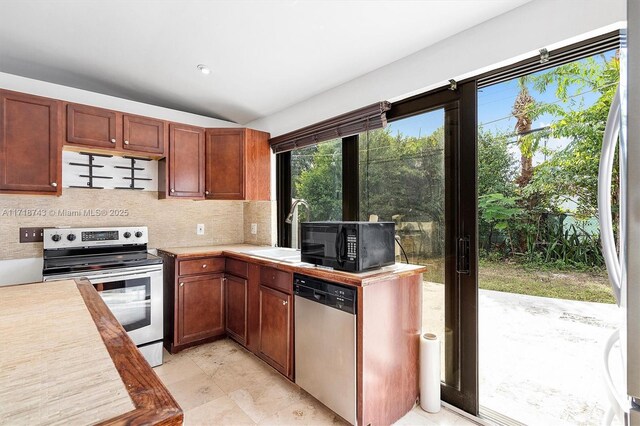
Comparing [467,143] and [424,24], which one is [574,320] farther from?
[424,24]

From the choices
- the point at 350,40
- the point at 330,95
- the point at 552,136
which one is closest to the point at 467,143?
the point at 552,136

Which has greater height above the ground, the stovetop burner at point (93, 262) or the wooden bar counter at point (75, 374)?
the wooden bar counter at point (75, 374)

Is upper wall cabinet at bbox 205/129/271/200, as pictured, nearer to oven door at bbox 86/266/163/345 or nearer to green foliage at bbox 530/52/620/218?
oven door at bbox 86/266/163/345

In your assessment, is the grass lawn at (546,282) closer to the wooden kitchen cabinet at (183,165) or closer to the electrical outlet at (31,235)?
the wooden kitchen cabinet at (183,165)

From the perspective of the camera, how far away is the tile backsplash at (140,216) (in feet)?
8.20

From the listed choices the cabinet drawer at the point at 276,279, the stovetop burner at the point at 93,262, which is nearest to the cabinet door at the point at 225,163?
the stovetop burner at the point at 93,262

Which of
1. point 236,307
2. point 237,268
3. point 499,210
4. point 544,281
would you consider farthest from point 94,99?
point 544,281

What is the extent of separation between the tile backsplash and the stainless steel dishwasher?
1.46m

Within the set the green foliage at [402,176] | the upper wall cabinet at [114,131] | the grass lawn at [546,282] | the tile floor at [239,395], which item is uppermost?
the upper wall cabinet at [114,131]

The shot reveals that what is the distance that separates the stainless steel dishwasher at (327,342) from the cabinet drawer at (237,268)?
760 mm

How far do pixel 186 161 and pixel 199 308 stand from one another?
143 centimetres

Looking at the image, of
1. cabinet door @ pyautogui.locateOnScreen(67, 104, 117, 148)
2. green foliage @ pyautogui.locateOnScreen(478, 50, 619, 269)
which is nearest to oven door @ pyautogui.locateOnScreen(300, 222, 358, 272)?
green foliage @ pyautogui.locateOnScreen(478, 50, 619, 269)

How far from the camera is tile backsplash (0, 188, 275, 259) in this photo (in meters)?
2.50

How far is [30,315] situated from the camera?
100cm
